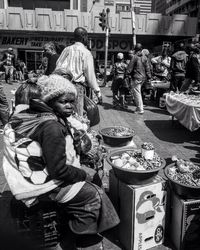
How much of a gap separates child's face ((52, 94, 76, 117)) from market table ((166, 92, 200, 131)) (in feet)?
11.4

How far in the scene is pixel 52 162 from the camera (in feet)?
6.51

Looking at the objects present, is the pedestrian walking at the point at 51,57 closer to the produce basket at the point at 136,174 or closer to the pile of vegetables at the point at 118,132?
the pile of vegetables at the point at 118,132

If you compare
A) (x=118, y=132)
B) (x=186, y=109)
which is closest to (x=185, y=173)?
(x=118, y=132)

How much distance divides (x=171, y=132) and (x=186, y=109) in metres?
1.32

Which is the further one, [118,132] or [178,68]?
[178,68]

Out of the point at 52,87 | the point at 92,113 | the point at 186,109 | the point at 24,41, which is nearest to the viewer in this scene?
the point at 52,87

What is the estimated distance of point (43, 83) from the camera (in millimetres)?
2143

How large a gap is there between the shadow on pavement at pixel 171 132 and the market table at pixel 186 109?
1.83 feet

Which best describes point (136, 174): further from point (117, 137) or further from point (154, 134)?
point (154, 134)

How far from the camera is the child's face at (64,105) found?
2.20m

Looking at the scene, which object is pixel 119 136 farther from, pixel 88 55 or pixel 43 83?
pixel 88 55

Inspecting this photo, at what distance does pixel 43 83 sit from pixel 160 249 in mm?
1839

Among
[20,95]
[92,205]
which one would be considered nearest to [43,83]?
[92,205]

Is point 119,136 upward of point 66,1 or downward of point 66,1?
downward
